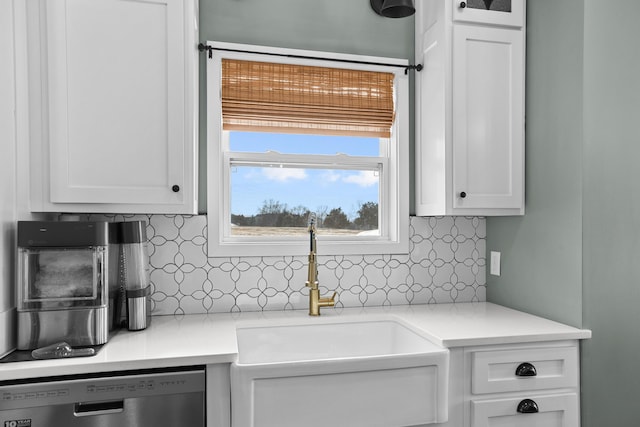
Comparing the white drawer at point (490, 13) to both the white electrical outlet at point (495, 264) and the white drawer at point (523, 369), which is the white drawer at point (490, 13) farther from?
the white drawer at point (523, 369)

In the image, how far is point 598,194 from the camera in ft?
5.92

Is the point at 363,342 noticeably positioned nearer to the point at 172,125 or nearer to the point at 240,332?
the point at 240,332

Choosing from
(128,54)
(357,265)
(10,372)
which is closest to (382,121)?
(357,265)

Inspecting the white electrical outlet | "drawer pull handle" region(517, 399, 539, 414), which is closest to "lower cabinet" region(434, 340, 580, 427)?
"drawer pull handle" region(517, 399, 539, 414)

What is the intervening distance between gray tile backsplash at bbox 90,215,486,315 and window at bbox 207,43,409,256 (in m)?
0.07

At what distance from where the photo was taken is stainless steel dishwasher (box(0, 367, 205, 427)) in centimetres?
133

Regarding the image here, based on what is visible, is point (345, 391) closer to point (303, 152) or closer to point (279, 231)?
point (279, 231)

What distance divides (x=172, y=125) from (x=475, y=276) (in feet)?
5.70

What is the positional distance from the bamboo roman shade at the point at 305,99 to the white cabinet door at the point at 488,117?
0.43 meters

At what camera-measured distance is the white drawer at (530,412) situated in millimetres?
1679

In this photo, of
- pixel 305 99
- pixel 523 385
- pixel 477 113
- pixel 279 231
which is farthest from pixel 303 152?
pixel 523 385

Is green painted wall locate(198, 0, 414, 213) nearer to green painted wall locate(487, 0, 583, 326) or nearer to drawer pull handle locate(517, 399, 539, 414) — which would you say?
green painted wall locate(487, 0, 583, 326)

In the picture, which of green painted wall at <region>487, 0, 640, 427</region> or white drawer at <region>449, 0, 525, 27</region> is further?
white drawer at <region>449, 0, 525, 27</region>

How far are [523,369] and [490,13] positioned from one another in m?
1.57
